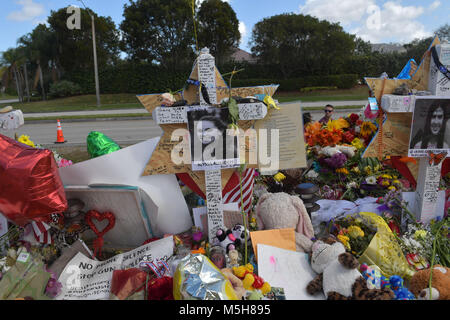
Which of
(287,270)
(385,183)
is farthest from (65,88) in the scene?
(287,270)

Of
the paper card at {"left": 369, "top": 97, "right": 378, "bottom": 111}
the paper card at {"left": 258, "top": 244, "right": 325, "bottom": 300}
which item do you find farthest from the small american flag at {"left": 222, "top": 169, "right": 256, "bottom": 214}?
the paper card at {"left": 369, "top": 97, "right": 378, "bottom": 111}

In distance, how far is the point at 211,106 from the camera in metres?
2.42

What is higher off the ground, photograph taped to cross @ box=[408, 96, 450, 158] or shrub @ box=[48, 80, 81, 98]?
shrub @ box=[48, 80, 81, 98]

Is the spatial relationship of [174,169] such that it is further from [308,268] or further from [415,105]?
[415,105]

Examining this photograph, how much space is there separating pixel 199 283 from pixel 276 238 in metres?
0.90

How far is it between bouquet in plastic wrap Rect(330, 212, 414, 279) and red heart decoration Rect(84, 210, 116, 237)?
1735mm

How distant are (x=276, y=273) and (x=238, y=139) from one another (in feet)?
3.26

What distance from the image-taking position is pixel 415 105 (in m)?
2.46

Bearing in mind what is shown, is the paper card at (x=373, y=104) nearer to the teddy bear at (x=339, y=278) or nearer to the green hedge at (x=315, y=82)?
the teddy bear at (x=339, y=278)

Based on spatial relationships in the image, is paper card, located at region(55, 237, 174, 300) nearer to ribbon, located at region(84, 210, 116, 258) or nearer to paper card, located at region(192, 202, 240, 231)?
ribbon, located at region(84, 210, 116, 258)

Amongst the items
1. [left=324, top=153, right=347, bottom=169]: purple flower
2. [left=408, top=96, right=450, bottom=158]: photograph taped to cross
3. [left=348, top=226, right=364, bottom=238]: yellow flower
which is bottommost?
[left=348, top=226, right=364, bottom=238]: yellow flower

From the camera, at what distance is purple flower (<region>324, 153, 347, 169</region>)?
143 inches

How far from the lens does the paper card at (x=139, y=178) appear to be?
244cm

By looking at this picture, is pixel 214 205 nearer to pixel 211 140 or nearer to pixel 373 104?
pixel 211 140
